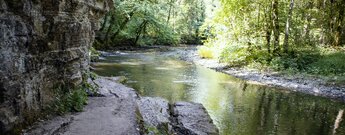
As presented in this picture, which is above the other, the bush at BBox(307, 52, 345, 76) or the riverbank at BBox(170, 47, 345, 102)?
the bush at BBox(307, 52, 345, 76)

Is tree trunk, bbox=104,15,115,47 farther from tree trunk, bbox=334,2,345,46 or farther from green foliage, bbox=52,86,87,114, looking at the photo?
green foliage, bbox=52,86,87,114

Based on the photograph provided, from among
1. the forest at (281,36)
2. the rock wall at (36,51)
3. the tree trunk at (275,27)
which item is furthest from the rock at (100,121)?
the tree trunk at (275,27)

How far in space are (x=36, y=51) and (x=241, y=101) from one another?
27.9ft

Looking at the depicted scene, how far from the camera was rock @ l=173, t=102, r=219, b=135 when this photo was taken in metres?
8.10

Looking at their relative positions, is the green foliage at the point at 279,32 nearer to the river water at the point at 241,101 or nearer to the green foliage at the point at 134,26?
the river water at the point at 241,101

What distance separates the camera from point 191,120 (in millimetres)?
8742

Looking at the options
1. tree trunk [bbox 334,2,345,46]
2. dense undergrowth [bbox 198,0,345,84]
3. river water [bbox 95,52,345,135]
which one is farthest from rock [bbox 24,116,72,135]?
tree trunk [bbox 334,2,345,46]

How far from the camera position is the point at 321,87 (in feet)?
49.9

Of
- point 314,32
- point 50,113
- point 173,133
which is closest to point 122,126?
point 50,113

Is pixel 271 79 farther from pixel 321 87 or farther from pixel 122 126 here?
pixel 122 126

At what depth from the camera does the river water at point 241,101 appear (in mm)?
9773

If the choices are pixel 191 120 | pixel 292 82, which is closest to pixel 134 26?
pixel 292 82

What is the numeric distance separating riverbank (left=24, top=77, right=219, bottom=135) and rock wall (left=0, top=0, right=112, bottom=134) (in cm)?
40

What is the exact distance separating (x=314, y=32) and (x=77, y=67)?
18.1 metres
